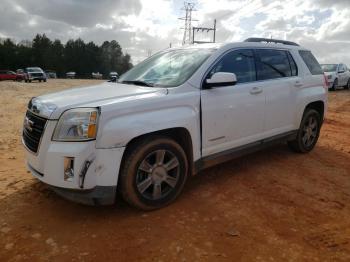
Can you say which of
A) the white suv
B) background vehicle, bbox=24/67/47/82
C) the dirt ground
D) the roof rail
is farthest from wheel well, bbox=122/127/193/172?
background vehicle, bbox=24/67/47/82

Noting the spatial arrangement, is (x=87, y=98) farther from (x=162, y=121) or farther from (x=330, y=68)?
(x=330, y=68)

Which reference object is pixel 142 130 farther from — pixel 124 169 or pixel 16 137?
pixel 16 137

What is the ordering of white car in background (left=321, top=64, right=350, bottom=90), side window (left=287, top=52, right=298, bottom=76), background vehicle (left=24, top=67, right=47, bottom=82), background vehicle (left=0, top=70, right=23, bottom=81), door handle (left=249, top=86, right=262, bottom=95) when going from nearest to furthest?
door handle (left=249, top=86, right=262, bottom=95)
side window (left=287, top=52, right=298, bottom=76)
white car in background (left=321, top=64, right=350, bottom=90)
background vehicle (left=24, top=67, right=47, bottom=82)
background vehicle (left=0, top=70, right=23, bottom=81)

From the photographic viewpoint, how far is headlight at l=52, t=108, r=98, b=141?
125 inches

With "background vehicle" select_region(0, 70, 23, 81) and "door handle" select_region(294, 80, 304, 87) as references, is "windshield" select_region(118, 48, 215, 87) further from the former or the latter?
"background vehicle" select_region(0, 70, 23, 81)

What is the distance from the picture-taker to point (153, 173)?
3.67 meters

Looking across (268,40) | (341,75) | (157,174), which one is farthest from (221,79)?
(341,75)

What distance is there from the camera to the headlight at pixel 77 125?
3.18 m

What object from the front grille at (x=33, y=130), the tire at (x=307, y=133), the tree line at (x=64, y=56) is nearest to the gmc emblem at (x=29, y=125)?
the front grille at (x=33, y=130)

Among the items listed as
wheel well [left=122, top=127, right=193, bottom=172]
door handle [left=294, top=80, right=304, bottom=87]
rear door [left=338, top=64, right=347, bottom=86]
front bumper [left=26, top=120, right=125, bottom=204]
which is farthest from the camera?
rear door [left=338, top=64, right=347, bottom=86]

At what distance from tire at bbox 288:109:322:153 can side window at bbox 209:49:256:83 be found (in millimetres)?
1619

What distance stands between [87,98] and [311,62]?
4106 millimetres

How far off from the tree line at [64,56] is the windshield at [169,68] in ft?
273

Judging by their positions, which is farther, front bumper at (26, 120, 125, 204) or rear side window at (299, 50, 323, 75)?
rear side window at (299, 50, 323, 75)
